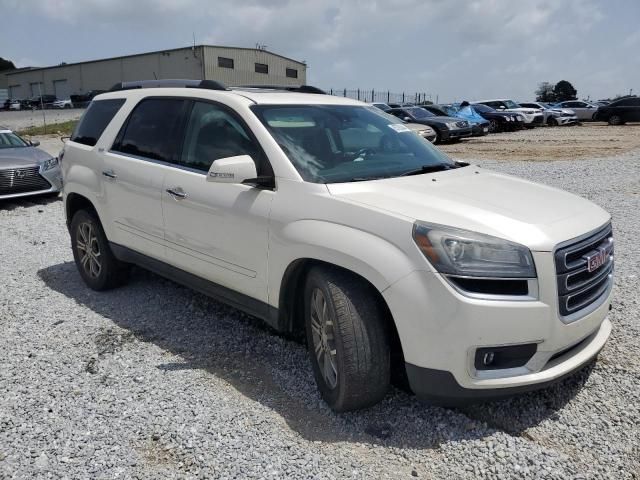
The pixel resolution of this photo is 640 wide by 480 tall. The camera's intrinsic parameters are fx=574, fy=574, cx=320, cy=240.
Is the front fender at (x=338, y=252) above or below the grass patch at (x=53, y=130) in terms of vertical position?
below

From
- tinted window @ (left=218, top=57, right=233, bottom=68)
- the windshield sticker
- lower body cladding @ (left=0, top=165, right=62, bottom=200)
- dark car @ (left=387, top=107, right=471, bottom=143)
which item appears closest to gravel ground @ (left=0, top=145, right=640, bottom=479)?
the windshield sticker

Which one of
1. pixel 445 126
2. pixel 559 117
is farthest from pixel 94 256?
pixel 559 117

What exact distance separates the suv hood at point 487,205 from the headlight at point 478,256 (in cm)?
5

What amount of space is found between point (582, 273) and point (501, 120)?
25.9 m

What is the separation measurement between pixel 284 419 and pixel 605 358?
2115 mm

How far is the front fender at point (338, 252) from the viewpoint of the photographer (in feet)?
9.11

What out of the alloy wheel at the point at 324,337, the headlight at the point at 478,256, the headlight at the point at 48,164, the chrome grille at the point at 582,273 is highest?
the headlight at the point at 48,164

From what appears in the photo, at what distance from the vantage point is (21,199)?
33.4 ft

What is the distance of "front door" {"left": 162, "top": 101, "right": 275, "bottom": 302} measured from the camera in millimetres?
3498

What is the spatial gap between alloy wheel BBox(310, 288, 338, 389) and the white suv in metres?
0.01

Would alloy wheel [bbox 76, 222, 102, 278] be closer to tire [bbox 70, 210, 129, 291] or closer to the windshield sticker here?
tire [bbox 70, 210, 129, 291]

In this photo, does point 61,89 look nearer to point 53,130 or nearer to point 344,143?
point 53,130

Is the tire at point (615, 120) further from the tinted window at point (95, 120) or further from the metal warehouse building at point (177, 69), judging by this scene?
the tinted window at point (95, 120)

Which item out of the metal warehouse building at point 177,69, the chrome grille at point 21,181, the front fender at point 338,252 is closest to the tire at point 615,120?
the metal warehouse building at point 177,69
